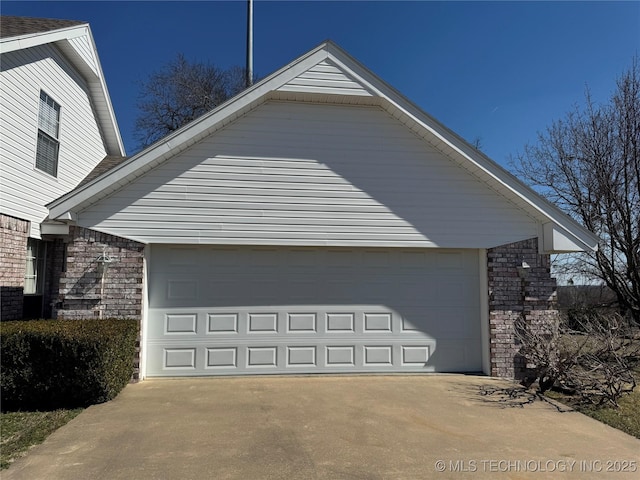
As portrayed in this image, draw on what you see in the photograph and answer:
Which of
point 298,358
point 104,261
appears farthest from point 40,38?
point 298,358

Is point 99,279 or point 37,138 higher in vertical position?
point 37,138

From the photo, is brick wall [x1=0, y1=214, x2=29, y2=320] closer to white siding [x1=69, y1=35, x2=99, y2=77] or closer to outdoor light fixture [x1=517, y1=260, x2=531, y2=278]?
white siding [x1=69, y1=35, x2=99, y2=77]

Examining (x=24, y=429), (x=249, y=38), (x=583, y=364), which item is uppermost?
(x=249, y=38)

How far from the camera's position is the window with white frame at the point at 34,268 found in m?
8.88

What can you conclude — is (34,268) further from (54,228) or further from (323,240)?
(323,240)

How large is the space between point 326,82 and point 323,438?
5.96m

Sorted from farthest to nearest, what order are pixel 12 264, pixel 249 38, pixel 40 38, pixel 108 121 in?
pixel 249 38
pixel 108 121
pixel 40 38
pixel 12 264

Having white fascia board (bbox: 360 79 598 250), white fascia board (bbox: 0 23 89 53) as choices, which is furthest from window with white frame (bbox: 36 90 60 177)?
white fascia board (bbox: 360 79 598 250)

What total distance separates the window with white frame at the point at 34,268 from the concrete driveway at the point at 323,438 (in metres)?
3.66

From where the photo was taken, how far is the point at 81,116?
11.3 meters

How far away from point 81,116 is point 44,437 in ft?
28.7

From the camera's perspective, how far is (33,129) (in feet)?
29.2

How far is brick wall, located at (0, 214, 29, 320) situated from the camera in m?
7.79

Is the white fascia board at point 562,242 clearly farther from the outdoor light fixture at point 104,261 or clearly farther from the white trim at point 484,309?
the outdoor light fixture at point 104,261
